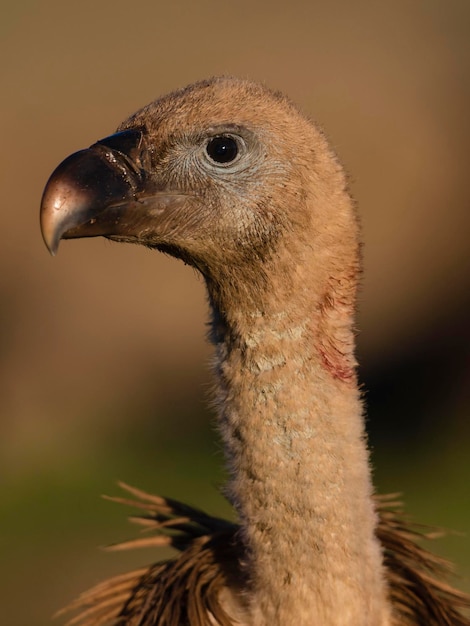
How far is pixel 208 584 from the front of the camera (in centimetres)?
258

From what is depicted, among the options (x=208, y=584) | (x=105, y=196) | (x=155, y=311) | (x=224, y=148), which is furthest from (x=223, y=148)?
(x=155, y=311)

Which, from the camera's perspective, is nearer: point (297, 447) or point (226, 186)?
point (297, 447)

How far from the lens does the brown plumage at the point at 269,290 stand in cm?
229

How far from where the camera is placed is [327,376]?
7.65 feet

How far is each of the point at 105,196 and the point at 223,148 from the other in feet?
0.96

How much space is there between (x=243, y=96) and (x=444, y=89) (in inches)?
293

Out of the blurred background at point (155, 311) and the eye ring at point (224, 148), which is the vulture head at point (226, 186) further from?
the blurred background at point (155, 311)

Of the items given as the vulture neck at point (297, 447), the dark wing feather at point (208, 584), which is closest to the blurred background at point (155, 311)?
the dark wing feather at point (208, 584)

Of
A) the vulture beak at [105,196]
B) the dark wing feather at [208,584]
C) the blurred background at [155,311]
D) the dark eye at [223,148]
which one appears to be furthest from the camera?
the blurred background at [155,311]

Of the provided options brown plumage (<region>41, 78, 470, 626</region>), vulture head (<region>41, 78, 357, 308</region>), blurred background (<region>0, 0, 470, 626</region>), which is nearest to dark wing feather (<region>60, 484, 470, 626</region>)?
brown plumage (<region>41, 78, 470, 626</region>)

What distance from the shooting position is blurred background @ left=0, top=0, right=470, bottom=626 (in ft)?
24.1

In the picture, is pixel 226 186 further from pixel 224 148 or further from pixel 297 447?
pixel 297 447

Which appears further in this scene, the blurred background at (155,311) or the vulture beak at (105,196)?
the blurred background at (155,311)

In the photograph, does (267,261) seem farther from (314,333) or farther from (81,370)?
(81,370)
